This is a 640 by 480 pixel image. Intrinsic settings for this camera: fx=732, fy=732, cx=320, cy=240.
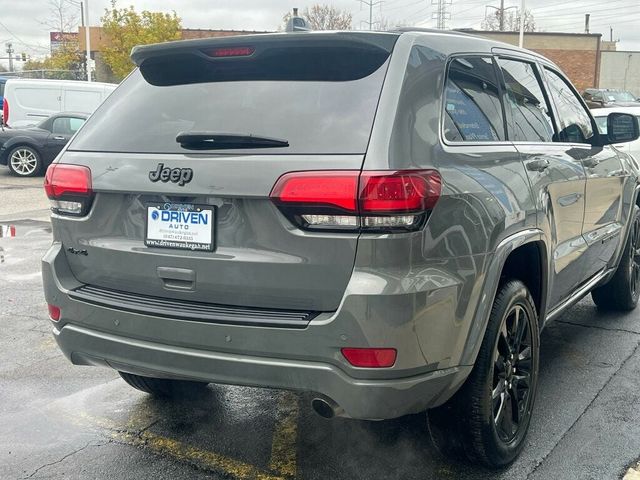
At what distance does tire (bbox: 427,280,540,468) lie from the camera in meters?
3.02

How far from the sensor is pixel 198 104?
306cm

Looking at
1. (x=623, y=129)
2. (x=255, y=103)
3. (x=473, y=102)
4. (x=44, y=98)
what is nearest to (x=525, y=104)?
(x=473, y=102)

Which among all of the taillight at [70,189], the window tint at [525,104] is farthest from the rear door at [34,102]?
the window tint at [525,104]

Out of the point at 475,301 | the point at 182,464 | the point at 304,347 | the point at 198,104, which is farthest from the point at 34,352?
the point at 475,301

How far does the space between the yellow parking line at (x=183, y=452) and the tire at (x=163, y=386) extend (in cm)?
22

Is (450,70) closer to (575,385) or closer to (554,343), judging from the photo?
(575,385)

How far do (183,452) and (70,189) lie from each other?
131 cm

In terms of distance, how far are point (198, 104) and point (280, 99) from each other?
1.32 ft

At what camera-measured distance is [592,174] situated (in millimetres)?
4375

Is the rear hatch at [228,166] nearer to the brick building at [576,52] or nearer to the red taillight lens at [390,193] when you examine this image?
the red taillight lens at [390,193]

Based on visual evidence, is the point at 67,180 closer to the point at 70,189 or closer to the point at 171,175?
the point at 70,189

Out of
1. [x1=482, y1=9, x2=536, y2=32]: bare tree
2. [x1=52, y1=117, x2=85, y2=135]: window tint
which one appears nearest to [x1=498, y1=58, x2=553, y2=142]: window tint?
[x1=52, y1=117, x2=85, y2=135]: window tint

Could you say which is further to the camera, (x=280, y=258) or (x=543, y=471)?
(x=543, y=471)

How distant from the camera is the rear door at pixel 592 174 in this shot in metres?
4.30
